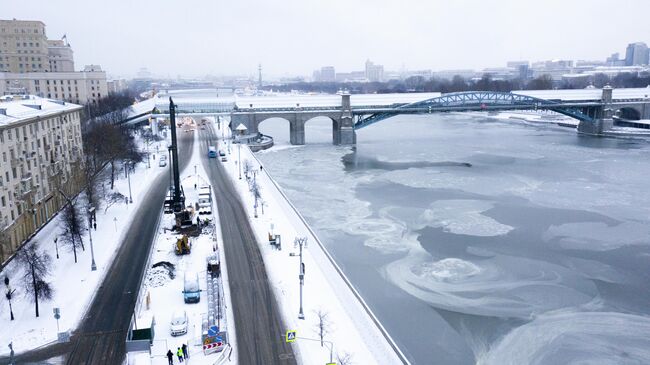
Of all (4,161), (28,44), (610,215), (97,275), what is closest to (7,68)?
(28,44)

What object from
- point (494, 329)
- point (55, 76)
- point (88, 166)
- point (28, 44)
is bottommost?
point (494, 329)

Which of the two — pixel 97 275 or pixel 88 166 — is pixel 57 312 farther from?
pixel 88 166

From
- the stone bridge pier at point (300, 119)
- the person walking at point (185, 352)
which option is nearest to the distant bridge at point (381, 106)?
the stone bridge pier at point (300, 119)

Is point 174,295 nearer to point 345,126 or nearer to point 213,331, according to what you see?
point 213,331

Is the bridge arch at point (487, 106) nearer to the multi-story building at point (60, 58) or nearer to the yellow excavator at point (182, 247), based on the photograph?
the yellow excavator at point (182, 247)

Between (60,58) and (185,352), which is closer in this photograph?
(185,352)

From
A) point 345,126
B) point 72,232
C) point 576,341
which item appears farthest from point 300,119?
point 576,341
